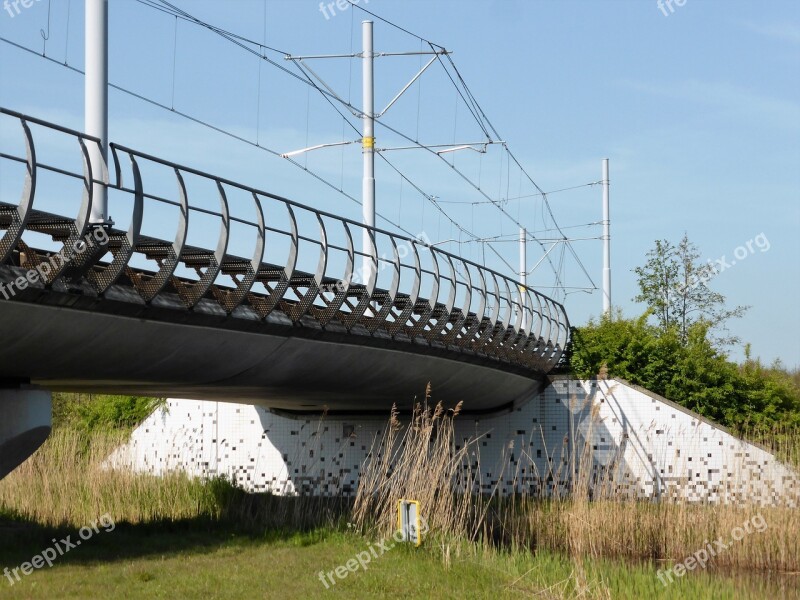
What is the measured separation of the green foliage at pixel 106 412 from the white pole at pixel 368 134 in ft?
37.5

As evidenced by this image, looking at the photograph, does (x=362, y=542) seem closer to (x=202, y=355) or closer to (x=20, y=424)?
(x=202, y=355)

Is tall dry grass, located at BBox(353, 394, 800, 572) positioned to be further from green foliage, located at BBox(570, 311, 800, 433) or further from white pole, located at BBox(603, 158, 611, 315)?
white pole, located at BBox(603, 158, 611, 315)

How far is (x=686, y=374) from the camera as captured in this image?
2855 cm

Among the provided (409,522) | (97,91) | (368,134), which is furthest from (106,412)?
(97,91)

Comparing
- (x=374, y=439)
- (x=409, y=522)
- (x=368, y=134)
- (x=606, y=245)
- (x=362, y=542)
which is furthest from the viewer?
(x=606, y=245)

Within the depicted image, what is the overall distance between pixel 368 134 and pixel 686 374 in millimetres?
10963

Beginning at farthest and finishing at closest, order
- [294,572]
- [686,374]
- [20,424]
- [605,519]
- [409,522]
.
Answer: [686,374]
[605,519]
[409,522]
[20,424]
[294,572]

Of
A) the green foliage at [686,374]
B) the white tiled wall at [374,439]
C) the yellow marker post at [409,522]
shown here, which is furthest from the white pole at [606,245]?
the yellow marker post at [409,522]

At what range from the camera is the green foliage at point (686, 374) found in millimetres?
28391

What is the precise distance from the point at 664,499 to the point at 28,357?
10.6 metres

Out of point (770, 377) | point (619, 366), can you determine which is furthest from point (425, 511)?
point (770, 377)

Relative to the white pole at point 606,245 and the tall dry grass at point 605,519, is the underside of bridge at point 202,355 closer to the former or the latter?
the tall dry grass at point 605,519

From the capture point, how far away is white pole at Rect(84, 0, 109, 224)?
12.7 m

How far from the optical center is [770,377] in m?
30.1
